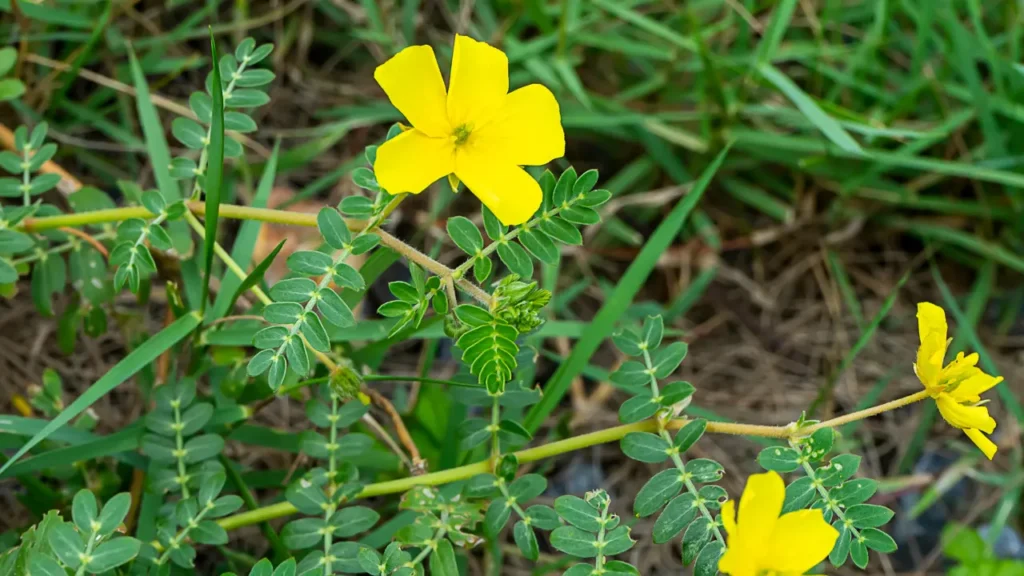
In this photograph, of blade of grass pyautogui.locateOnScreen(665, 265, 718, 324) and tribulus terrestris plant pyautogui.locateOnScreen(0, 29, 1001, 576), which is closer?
tribulus terrestris plant pyautogui.locateOnScreen(0, 29, 1001, 576)

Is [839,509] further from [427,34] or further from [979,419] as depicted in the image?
[427,34]

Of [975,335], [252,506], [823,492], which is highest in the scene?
[823,492]

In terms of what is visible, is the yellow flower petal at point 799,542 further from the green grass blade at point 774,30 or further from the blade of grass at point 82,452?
the green grass blade at point 774,30

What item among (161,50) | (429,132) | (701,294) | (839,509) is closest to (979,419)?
(839,509)

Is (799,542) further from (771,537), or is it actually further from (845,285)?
(845,285)

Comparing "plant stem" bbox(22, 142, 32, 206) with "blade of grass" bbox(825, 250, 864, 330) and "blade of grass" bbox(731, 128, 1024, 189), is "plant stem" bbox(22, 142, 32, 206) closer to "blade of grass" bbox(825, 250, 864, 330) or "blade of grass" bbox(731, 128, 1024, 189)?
"blade of grass" bbox(731, 128, 1024, 189)

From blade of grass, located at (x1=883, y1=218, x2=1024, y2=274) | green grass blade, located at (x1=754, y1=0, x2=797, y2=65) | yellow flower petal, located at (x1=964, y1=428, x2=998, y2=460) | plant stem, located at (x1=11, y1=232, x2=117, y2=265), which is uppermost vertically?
green grass blade, located at (x1=754, y1=0, x2=797, y2=65)

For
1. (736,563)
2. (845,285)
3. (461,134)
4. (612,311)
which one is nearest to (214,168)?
(461,134)

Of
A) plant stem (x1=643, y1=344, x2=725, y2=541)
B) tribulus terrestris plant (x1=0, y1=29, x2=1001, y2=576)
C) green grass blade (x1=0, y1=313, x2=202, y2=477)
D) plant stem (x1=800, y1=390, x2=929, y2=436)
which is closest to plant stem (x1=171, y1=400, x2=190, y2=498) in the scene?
tribulus terrestris plant (x1=0, y1=29, x2=1001, y2=576)
